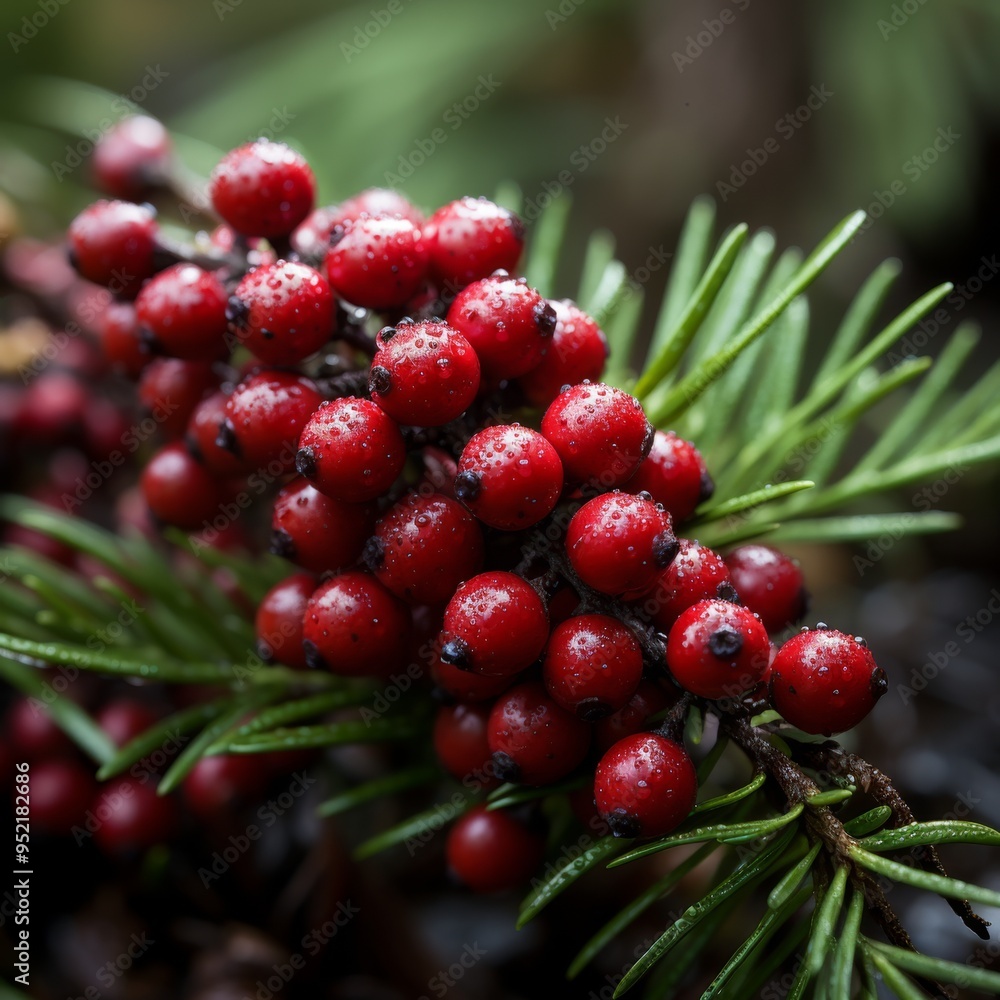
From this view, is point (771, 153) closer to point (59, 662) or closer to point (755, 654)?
point (755, 654)

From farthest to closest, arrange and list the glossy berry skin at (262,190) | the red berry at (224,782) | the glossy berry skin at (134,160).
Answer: the glossy berry skin at (134,160) → the red berry at (224,782) → the glossy berry skin at (262,190)

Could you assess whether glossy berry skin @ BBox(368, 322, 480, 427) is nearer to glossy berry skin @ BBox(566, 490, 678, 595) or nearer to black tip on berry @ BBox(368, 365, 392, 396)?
black tip on berry @ BBox(368, 365, 392, 396)

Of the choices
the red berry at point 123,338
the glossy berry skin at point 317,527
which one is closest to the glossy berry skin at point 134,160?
the red berry at point 123,338

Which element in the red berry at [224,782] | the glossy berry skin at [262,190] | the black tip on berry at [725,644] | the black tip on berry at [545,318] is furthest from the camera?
the red berry at [224,782]

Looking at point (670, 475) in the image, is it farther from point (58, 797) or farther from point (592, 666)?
point (58, 797)

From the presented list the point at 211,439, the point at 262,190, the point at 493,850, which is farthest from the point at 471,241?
the point at 493,850

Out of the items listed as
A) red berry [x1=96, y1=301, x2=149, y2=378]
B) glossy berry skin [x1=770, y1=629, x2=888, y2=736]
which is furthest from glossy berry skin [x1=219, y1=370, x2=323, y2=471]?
glossy berry skin [x1=770, y1=629, x2=888, y2=736]

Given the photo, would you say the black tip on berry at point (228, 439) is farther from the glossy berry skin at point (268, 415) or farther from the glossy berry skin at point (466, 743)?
the glossy berry skin at point (466, 743)
